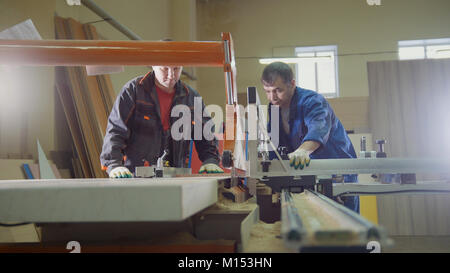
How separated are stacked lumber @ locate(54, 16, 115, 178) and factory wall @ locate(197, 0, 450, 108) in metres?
4.70

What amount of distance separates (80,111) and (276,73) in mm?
2206

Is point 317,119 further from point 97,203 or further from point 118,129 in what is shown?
point 97,203

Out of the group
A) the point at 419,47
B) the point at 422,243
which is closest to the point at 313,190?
the point at 422,243

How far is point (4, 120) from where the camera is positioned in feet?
9.74

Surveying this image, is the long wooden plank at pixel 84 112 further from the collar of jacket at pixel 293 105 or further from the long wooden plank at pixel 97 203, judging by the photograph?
the long wooden plank at pixel 97 203


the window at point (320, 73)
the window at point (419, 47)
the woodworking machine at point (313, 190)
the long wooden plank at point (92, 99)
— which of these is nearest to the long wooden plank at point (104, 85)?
the long wooden plank at point (92, 99)

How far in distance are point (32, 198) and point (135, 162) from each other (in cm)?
139

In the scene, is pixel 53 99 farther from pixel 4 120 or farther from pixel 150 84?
pixel 150 84

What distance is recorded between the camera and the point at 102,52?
2.77ft

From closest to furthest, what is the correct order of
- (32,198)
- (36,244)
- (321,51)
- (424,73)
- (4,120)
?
(32,198) → (36,244) → (4,120) → (424,73) → (321,51)

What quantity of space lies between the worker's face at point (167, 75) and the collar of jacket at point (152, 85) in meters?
0.04

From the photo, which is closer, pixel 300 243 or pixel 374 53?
pixel 300 243

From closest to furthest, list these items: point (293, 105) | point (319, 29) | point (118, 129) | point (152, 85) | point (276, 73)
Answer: point (118, 129), point (152, 85), point (276, 73), point (293, 105), point (319, 29)
